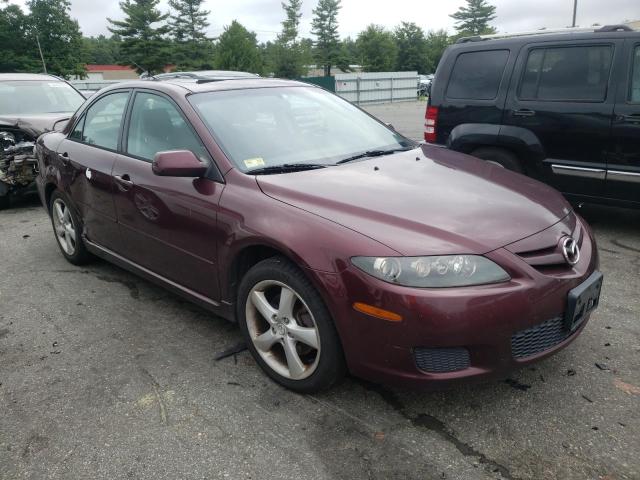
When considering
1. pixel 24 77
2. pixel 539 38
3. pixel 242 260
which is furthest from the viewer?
pixel 24 77

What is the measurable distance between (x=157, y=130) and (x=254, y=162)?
0.89m

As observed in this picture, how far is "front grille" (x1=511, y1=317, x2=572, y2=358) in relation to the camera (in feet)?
7.77

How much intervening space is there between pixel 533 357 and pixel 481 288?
454mm

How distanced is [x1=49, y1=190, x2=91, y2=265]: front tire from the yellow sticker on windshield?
2.09 metres

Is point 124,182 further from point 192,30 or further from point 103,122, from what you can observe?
point 192,30

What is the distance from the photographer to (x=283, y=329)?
275cm

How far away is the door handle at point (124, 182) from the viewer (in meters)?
3.57

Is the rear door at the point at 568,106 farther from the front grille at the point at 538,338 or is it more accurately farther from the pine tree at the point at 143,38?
the pine tree at the point at 143,38

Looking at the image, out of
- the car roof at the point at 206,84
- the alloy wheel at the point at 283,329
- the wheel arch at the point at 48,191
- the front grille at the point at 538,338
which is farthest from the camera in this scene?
the wheel arch at the point at 48,191

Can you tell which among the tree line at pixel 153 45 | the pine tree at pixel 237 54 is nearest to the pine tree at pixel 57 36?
the tree line at pixel 153 45

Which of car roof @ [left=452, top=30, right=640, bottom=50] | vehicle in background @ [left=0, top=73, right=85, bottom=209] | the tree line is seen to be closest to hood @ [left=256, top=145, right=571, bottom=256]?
car roof @ [left=452, top=30, right=640, bottom=50]

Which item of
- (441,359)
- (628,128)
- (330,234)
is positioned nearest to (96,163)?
(330,234)

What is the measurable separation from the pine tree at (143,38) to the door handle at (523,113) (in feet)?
206

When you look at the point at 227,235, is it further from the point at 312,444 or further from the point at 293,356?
the point at 312,444
